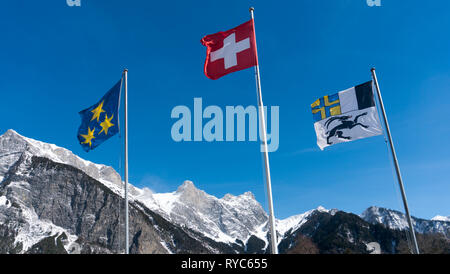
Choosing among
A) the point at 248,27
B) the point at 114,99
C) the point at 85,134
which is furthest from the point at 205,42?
the point at 85,134

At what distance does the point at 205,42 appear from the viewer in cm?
1898

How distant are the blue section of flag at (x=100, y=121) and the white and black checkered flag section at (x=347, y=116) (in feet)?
43.0

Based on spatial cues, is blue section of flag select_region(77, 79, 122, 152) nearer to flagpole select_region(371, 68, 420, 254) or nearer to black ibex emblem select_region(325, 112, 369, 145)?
black ibex emblem select_region(325, 112, 369, 145)

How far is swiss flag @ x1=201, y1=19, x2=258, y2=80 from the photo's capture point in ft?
56.9

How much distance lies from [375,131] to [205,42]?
11.3 meters

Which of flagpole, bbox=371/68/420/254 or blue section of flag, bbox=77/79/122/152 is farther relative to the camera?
blue section of flag, bbox=77/79/122/152

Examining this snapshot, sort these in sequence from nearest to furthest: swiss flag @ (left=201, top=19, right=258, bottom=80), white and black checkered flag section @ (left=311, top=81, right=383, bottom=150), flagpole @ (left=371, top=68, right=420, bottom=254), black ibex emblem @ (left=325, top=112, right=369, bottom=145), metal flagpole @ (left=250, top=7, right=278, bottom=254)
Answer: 1. metal flagpole @ (left=250, top=7, right=278, bottom=254)
2. swiss flag @ (left=201, top=19, right=258, bottom=80)
3. flagpole @ (left=371, top=68, right=420, bottom=254)
4. white and black checkered flag section @ (left=311, top=81, right=383, bottom=150)
5. black ibex emblem @ (left=325, top=112, right=369, bottom=145)

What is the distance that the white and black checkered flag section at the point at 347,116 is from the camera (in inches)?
846

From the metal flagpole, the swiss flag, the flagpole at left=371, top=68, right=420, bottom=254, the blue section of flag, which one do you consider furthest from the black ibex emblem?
the blue section of flag

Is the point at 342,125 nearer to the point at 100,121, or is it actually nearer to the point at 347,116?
the point at 347,116

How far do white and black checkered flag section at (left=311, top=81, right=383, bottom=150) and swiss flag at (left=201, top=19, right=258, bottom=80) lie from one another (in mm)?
8497

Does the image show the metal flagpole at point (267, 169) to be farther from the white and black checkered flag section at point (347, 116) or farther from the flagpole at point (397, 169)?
the white and black checkered flag section at point (347, 116)
